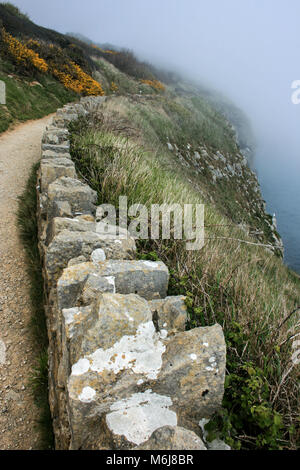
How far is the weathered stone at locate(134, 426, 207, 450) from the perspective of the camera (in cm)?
118

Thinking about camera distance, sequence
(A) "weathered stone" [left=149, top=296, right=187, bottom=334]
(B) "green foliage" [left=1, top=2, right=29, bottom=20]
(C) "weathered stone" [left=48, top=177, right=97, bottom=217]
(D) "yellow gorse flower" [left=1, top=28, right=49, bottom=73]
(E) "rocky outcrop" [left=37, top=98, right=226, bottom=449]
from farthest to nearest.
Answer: (B) "green foliage" [left=1, top=2, right=29, bottom=20] → (D) "yellow gorse flower" [left=1, top=28, right=49, bottom=73] → (C) "weathered stone" [left=48, top=177, right=97, bottom=217] → (A) "weathered stone" [left=149, top=296, right=187, bottom=334] → (E) "rocky outcrop" [left=37, top=98, right=226, bottom=449]

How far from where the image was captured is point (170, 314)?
1.81 m

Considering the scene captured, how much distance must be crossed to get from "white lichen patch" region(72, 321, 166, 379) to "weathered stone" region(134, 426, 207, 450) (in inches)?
10.1

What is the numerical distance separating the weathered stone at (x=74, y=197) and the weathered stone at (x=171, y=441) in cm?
243

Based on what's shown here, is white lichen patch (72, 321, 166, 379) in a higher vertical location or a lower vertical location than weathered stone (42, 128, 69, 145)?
lower

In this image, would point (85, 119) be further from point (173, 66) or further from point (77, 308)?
point (173, 66)

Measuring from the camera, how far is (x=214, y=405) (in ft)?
4.83

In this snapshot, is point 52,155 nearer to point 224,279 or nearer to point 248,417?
point 224,279

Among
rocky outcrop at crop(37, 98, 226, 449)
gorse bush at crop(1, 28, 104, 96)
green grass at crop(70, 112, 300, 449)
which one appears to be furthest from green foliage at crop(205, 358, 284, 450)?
gorse bush at crop(1, 28, 104, 96)

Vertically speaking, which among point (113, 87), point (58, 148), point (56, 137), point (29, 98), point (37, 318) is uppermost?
point (113, 87)

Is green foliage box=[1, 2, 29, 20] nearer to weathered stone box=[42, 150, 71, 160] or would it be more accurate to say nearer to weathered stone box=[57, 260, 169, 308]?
weathered stone box=[42, 150, 71, 160]

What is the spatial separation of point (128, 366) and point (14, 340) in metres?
1.74

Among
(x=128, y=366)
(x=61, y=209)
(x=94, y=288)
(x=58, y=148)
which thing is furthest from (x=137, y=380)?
(x=58, y=148)

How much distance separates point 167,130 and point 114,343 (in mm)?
16252
